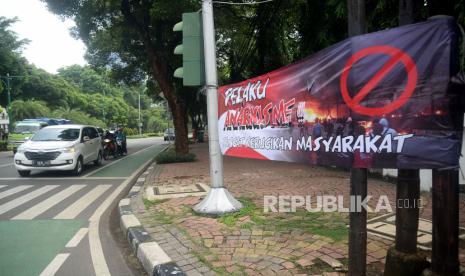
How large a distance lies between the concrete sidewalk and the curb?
9 cm

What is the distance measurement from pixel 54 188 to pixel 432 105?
9223mm

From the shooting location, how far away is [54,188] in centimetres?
970

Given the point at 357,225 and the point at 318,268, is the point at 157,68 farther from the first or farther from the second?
the point at 357,225

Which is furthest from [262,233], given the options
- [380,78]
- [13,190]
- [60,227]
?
[13,190]

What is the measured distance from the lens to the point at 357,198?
331 centimetres

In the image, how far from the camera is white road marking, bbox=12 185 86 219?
6890mm

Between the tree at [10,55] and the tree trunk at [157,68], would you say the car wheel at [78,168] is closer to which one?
the tree trunk at [157,68]

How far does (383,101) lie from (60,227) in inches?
207

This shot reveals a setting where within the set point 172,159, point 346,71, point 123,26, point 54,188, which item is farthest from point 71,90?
point 346,71

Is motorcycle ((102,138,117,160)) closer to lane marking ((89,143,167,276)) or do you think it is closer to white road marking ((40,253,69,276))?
lane marking ((89,143,167,276))

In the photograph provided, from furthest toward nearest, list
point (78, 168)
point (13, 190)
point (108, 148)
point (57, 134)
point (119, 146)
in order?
point (119, 146)
point (108, 148)
point (57, 134)
point (78, 168)
point (13, 190)

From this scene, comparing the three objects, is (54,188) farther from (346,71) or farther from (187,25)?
(346,71)

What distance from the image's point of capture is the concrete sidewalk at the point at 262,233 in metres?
4.05

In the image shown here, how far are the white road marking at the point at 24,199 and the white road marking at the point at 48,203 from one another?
1.35ft
